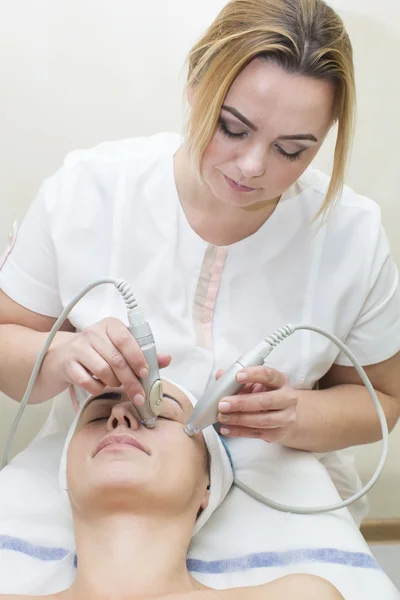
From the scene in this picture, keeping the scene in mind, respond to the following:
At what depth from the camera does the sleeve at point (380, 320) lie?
1354 millimetres

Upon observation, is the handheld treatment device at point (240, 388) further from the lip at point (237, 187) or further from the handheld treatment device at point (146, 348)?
the lip at point (237, 187)

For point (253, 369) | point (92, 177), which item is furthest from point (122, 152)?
point (253, 369)

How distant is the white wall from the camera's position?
1754 millimetres

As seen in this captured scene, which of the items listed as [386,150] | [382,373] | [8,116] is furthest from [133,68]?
[382,373]

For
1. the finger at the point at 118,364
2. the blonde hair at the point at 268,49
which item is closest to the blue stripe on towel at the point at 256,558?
the finger at the point at 118,364

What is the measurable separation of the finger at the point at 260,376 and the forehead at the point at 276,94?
373 millimetres

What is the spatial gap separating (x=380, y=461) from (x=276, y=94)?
65 cm

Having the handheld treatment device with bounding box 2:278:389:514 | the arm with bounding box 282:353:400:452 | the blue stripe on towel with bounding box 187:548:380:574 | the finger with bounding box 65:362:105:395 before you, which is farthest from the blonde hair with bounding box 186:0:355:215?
the blue stripe on towel with bounding box 187:548:380:574

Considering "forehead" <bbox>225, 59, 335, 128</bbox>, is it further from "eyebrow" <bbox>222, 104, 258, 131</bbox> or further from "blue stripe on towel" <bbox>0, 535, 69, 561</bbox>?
"blue stripe on towel" <bbox>0, 535, 69, 561</bbox>

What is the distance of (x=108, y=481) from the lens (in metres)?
1.10

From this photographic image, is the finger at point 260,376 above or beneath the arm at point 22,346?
above

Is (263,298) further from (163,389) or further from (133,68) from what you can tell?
(133,68)

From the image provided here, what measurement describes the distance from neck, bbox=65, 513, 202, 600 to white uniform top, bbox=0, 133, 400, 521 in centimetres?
30

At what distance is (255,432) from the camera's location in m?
1.20
